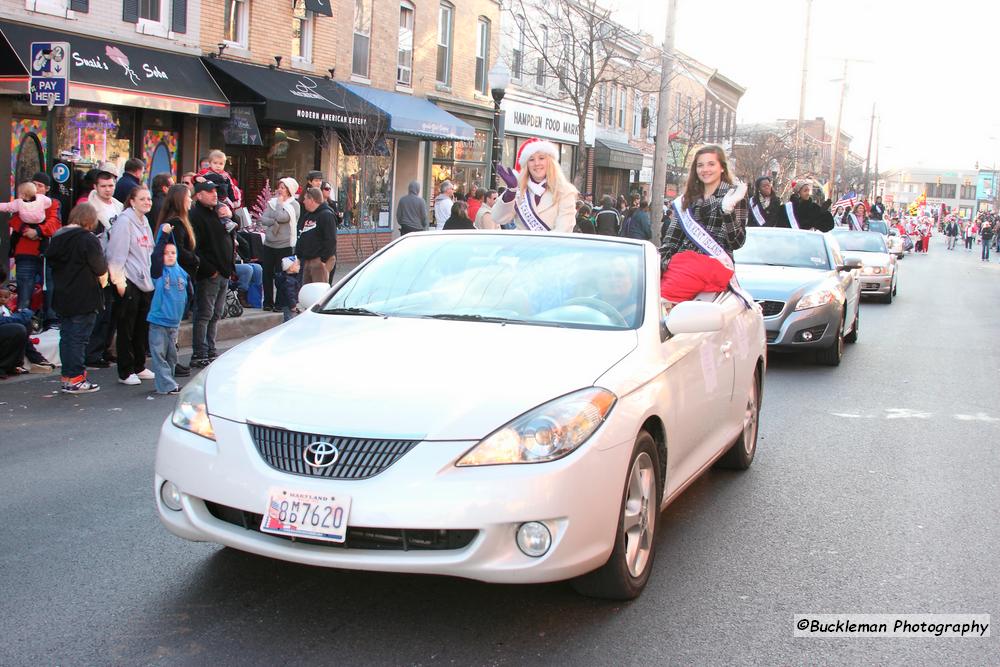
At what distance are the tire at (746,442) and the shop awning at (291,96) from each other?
42.6 feet

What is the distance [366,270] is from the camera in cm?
562

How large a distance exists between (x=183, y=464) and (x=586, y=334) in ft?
5.82

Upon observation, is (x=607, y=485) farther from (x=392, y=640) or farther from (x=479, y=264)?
(x=479, y=264)

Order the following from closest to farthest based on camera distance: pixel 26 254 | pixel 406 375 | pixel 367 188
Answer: pixel 406 375, pixel 26 254, pixel 367 188

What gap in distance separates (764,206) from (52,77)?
10134mm

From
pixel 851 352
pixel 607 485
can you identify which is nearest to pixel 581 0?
pixel 851 352

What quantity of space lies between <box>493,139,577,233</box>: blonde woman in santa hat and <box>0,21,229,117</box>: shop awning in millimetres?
8263

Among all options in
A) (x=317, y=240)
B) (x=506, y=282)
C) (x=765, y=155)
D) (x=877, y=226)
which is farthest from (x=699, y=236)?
(x=765, y=155)

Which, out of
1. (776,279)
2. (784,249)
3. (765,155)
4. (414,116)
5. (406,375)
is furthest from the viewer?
(765,155)

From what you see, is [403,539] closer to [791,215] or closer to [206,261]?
[206,261]

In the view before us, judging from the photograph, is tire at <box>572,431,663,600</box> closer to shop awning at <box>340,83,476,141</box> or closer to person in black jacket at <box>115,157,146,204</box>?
person in black jacket at <box>115,157,146,204</box>

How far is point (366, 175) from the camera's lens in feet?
73.2

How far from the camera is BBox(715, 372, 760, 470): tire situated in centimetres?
665

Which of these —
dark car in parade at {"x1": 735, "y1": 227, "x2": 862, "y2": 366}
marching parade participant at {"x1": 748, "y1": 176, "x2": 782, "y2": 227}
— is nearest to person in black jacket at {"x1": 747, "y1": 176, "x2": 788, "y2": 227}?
marching parade participant at {"x1": 748, "y1": 176, "x2": 782, "y2": 227}
